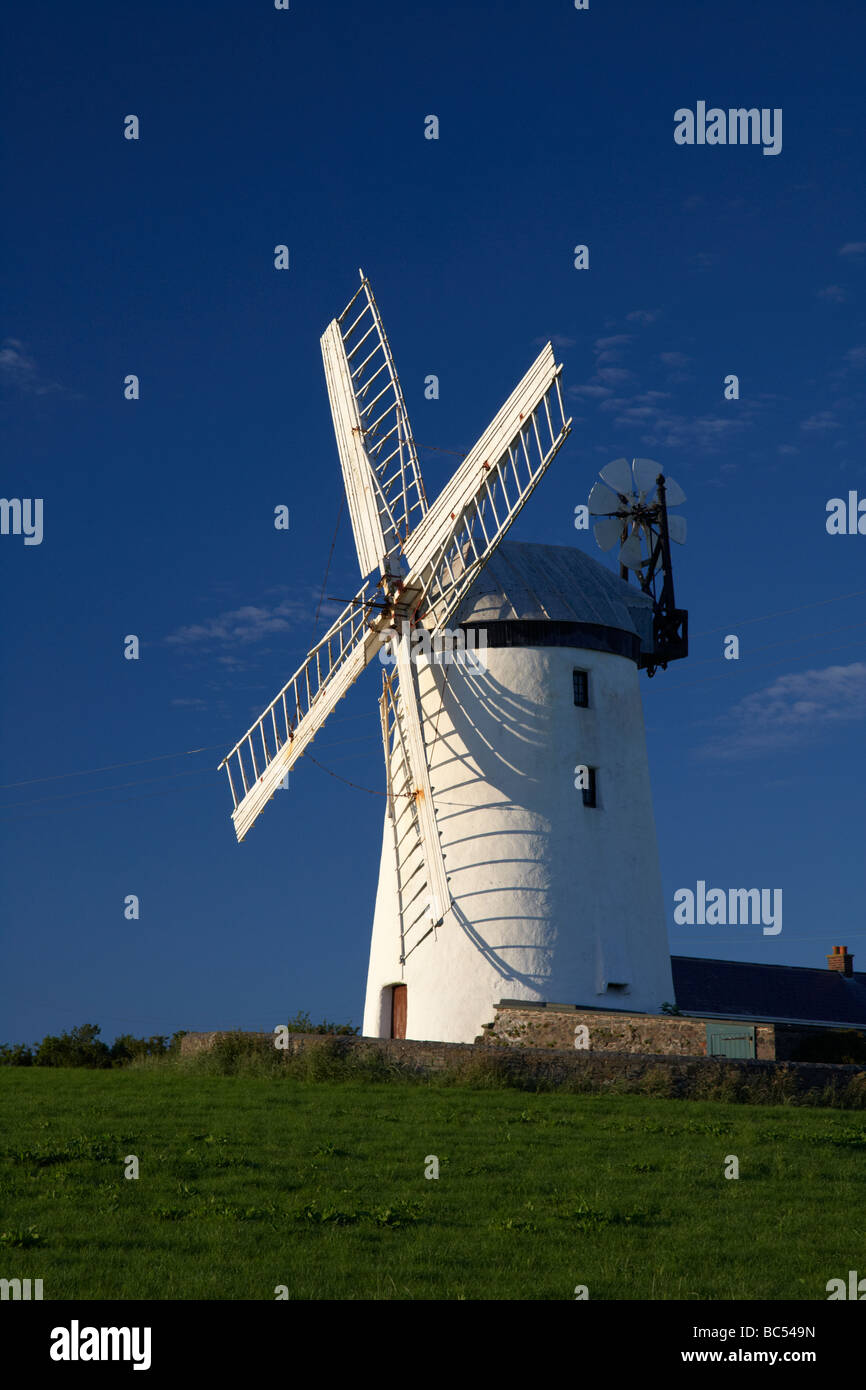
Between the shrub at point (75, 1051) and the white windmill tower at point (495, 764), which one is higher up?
the white windmill tower at point (495, 764)

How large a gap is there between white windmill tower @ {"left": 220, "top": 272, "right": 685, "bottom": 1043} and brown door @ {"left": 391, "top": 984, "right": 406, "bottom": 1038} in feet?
0.15

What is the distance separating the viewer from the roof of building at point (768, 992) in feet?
134

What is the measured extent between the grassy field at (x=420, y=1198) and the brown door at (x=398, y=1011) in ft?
31.3

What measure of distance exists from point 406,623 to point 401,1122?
13.5 meters

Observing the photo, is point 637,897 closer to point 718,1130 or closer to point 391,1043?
point 391,1043

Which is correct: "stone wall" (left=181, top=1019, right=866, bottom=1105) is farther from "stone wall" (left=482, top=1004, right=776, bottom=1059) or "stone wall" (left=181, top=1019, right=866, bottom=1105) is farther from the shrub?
the shrub

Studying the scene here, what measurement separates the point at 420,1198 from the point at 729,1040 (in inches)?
478

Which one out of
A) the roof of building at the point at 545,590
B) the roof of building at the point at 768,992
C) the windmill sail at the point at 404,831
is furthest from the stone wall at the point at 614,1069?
the roof of building at the point at 768,992

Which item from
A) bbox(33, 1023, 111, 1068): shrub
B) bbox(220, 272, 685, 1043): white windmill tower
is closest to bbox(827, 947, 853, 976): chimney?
bbox(220, 272, 685, 1043): white windmill tower

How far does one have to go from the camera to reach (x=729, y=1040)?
2319cm

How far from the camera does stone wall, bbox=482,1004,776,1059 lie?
911 inches

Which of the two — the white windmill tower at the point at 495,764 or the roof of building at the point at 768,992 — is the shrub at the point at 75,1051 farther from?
the roof of building at the point at 768,992

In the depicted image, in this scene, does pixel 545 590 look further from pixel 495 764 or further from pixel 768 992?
pixel 768 992
